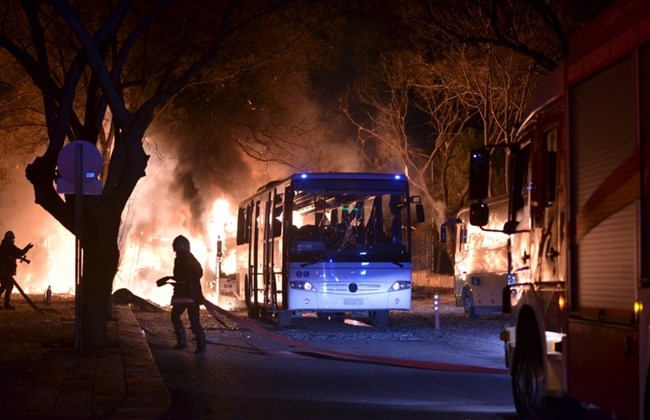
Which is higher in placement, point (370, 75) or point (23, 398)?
point (370, 75)

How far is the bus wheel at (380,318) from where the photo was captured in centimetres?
2275

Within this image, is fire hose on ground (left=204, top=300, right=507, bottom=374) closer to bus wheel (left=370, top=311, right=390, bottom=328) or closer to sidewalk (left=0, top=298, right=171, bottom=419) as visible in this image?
sidewalk (left=0, top=298, right=171, bottom=419)

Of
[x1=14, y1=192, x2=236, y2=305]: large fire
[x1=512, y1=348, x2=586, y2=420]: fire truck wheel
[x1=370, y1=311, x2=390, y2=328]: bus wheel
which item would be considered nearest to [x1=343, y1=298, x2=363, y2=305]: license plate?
[x1=370, y1=311, x2=390, y2=328]: bus wheel

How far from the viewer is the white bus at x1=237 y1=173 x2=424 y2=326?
850 inches

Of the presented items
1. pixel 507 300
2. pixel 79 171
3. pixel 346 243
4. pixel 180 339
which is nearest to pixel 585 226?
pixel 507 300

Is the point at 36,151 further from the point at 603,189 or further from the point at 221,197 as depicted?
the point at 603,189

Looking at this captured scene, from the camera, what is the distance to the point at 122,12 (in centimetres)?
1544

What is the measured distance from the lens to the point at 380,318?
74.9 feet

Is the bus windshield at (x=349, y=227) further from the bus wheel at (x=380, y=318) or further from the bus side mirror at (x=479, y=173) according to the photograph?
the bus side mirror at (x=479, y=173)

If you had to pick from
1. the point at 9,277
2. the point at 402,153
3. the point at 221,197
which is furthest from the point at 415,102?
the point at 9,277

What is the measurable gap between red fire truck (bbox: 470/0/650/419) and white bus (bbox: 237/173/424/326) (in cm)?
1181

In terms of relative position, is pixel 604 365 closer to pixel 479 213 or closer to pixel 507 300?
pixel 479 213

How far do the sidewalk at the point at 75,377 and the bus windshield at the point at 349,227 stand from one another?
430cm

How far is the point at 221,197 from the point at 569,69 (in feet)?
129
